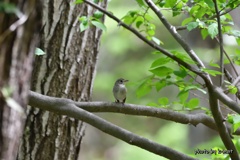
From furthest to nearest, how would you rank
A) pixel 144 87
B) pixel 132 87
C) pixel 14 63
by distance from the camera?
pixel 132 87 → pixel 144 87 → pixel 14 63

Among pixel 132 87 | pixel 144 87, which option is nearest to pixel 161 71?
pixel 144 87

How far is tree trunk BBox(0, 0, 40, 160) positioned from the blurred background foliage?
459 centimetres

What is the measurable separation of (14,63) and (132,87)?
5907mm

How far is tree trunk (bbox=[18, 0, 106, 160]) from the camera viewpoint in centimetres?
326

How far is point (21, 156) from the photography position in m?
3.23

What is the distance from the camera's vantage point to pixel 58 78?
3.30 metres

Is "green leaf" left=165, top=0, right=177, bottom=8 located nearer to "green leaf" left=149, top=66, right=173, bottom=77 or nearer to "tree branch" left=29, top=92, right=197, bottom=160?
"green leaf" left=149, top=66, right=173, bottom=77

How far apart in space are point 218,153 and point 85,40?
1234mm

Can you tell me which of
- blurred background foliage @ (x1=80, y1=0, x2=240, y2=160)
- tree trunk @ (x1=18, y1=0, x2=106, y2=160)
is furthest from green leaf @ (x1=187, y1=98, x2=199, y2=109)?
blurred background foliage @ (x1=80, y1=0, x2=240, y2=160)

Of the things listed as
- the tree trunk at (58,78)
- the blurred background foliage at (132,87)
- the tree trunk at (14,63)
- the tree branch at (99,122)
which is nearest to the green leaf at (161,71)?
the tree branch at (99,122)

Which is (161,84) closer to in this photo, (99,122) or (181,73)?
(181,73)

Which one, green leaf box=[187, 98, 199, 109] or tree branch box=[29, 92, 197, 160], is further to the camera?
green leaf box=[187, 98, 199, 109]

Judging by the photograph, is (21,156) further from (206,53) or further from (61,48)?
(206,53)

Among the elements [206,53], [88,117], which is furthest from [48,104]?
[206,53]
